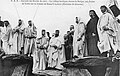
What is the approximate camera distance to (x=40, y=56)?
10.9 ft

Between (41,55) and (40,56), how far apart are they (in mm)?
19

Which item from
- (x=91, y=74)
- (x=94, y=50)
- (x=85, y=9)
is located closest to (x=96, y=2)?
(x=85, y=9)

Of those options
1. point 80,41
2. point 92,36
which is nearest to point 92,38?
point 92,36

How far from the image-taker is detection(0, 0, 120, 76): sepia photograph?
128 inches

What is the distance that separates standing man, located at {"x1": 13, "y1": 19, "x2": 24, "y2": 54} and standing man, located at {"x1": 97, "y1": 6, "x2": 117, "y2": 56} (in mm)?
1006

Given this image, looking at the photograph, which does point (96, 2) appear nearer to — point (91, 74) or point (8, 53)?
point (91, 74)

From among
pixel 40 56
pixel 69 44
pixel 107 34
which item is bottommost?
pixel 40 56

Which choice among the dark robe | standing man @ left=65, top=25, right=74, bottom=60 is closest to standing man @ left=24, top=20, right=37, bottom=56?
standing man @ left=65, top=25, right=74, bottom=60

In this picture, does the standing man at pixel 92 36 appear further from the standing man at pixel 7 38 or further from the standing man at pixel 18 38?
the standing man at pixel 7 38

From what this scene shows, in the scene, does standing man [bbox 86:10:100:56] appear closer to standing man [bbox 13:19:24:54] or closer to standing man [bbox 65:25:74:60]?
standing man [bbox 65:25:74:60]

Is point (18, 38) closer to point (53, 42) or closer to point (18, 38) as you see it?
point (18, 38)

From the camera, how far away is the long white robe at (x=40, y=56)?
3291mm

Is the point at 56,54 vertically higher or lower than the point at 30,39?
lower

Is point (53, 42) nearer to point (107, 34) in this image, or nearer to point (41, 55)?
point (41, 55)
